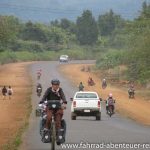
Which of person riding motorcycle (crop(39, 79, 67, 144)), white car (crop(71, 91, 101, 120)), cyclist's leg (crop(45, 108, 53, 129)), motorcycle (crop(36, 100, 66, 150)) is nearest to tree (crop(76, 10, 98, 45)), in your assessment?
white car (crop(71, 91, 101, 120))

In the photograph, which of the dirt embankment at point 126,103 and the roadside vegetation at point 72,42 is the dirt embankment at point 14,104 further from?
the roadside vegetation at point 72,42

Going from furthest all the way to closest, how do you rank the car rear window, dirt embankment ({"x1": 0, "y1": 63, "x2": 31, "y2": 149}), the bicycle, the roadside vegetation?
1. the roadside vegetation
2. the car rear window
3. dirt embankment ({"x1": 0, "y1": 63, "x2": 31, "y2": 149})
4. the bicycle

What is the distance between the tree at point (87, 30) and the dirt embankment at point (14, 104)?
2151 inches

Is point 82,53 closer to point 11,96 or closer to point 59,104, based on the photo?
point 11,96

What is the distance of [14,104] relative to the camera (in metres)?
56.4

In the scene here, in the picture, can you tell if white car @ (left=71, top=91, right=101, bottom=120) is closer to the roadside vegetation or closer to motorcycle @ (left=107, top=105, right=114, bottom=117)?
motorcycle @ (left=107, top=105, right=114, bottom=117)

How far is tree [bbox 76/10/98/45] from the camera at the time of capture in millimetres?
173288

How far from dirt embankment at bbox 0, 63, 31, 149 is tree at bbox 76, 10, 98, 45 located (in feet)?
179

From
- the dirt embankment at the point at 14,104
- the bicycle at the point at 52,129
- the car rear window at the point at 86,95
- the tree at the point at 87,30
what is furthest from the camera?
the tree at the point at 87,30

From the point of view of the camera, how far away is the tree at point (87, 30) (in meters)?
173

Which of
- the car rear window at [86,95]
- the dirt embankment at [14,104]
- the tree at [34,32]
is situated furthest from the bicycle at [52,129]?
the tree at [34,32]

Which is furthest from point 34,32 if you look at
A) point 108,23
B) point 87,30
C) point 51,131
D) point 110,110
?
point 51,131

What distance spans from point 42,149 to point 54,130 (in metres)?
1.18

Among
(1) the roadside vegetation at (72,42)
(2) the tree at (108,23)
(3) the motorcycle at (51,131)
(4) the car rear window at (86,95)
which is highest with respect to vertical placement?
(2) the tree at (108,23)
